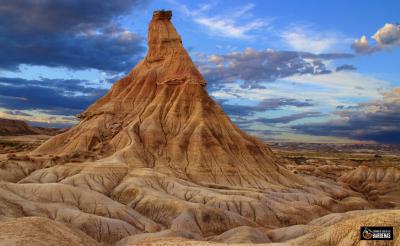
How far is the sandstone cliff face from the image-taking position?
128m

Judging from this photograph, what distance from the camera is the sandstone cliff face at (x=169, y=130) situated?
12756 centimetres

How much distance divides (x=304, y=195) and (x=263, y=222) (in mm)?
24578

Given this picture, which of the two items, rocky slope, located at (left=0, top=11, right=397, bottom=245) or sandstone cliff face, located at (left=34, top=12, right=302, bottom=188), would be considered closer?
rocky slope, located at (left=0, top=11, right=397, bottom=245)

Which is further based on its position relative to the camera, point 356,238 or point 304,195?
point 304,195

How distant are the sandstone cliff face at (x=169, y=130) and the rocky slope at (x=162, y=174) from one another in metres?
0.33

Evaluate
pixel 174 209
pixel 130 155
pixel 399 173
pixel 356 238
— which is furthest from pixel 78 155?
pixel 399 173

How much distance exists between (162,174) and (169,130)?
74.6ft

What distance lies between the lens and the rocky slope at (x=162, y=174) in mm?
85312

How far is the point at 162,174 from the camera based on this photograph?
118 meters

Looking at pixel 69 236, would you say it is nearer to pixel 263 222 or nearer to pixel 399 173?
pixel 263 222

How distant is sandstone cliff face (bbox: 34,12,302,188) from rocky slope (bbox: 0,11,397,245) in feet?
1.08

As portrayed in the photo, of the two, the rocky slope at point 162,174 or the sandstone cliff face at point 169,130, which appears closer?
the rocky slope at point 162,174

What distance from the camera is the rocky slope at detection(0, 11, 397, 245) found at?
8531 centimetres

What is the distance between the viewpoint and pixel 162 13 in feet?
532
